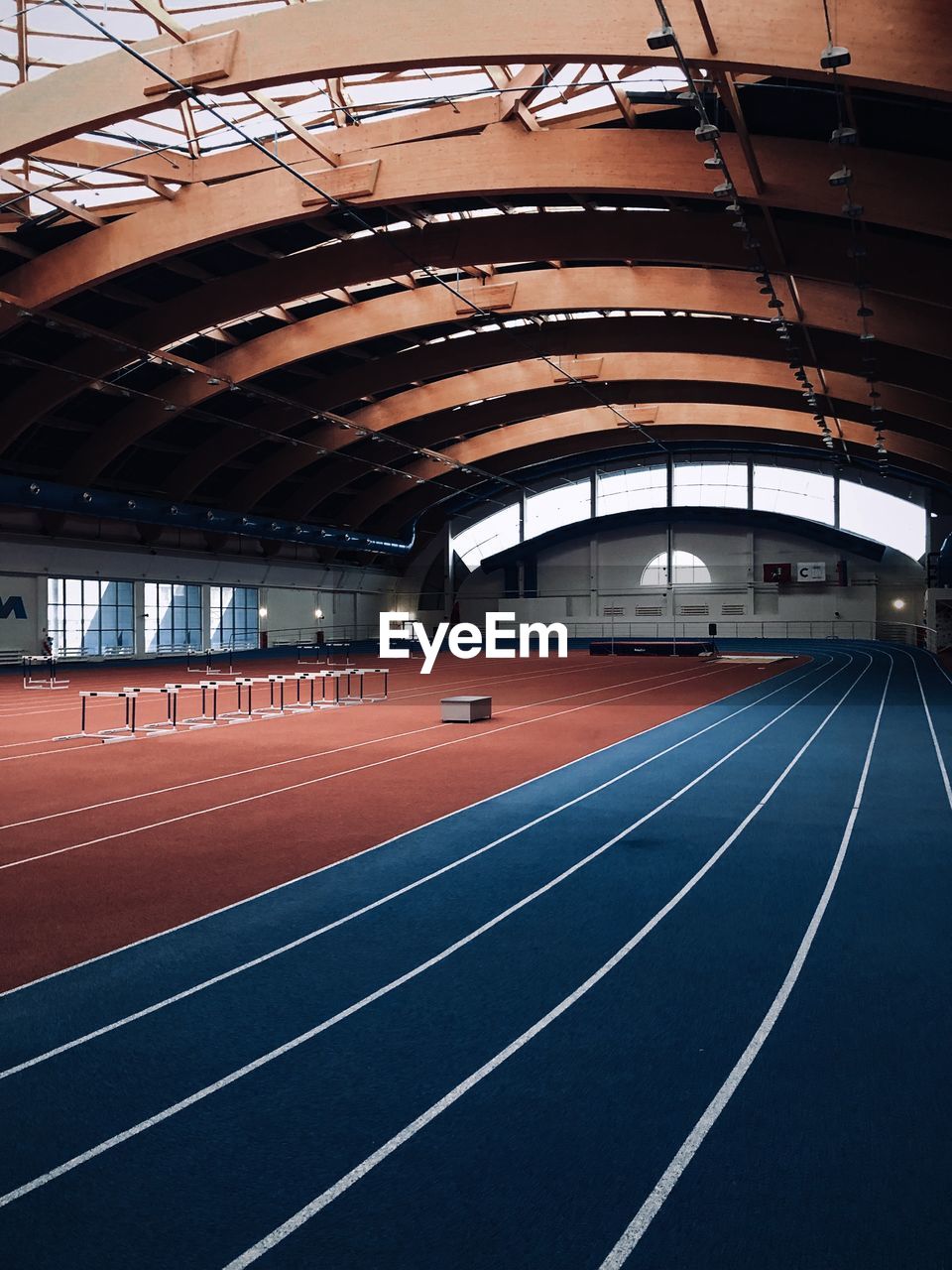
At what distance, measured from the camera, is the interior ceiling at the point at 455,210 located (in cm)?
Answer: 1409

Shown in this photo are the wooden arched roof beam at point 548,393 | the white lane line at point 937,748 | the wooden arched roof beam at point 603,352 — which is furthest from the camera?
the wooden arched roof beam at point 548,393

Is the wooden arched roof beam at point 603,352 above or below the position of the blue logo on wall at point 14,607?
above

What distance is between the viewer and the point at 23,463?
1367 inches

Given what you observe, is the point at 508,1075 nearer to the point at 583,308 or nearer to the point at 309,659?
the point at 583,308

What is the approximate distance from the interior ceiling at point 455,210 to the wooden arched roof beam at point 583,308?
7 cm

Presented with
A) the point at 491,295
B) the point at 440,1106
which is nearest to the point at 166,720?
the point at 491,295

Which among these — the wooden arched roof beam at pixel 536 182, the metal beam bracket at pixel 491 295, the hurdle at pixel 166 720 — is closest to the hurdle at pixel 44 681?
the hurdle at pixel 166 720

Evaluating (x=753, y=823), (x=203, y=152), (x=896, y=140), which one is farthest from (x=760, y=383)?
(x=753, y=823)

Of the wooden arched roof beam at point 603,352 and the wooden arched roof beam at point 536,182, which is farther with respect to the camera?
the wooden arched roof beam at point 603,352

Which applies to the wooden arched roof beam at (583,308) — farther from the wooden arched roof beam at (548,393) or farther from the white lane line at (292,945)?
the white lane line at (292,945)

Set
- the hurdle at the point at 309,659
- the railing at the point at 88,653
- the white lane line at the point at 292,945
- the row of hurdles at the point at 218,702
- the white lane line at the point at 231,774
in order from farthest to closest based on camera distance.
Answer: the hurdle at the point at 309,659
the railing at the point at 88,653
the row of hurdles at the point at 218,702
the white lane line at the point at 231,774
the white lane line at the point at 292,945

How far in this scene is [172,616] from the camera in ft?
145

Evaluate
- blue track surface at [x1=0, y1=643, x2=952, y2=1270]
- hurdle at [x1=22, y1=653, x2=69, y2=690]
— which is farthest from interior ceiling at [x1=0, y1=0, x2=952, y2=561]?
blue track surface at [x1=0, y1=643, x2=952, y2=1270]

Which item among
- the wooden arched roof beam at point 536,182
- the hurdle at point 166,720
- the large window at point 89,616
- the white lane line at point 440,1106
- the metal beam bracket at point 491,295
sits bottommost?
the white lane line at point 440,1106
